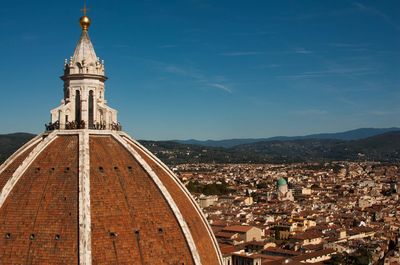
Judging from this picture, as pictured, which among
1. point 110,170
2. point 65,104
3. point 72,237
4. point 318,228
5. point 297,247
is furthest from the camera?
point 318,228

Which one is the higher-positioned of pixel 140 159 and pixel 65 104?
pixel 65 104

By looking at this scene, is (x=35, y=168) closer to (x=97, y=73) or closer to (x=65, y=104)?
(x=65, y=104)

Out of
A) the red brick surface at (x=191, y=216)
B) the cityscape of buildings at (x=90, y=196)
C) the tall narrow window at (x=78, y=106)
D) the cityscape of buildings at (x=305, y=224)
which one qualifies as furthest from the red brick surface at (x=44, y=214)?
the cityscape of buildings at (x=305, y=224)

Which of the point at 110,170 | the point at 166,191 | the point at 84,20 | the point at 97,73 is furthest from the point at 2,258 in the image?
the point at 84,20

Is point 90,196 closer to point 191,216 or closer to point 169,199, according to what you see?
point 169,199

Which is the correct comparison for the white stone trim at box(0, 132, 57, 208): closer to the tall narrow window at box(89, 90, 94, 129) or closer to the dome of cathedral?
the dome of cathedral

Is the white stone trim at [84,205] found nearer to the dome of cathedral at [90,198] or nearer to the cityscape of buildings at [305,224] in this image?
the dome of cathedral at [90,198]

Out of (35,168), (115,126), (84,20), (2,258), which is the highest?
(84,20)

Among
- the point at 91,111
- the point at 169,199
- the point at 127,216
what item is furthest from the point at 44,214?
the point at 91,111
